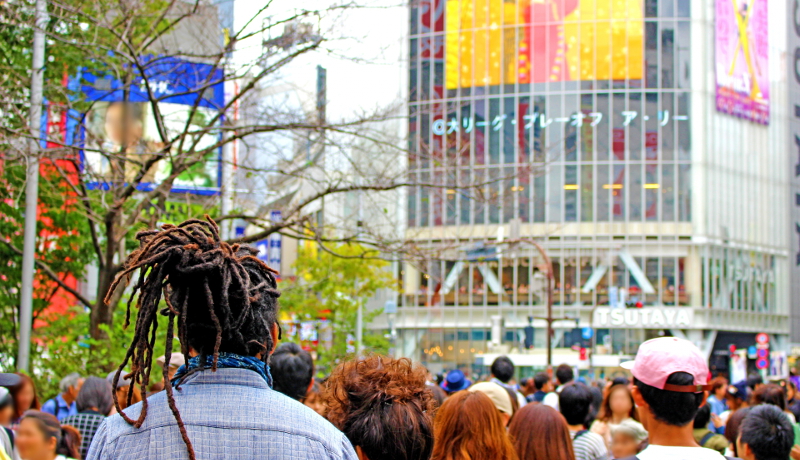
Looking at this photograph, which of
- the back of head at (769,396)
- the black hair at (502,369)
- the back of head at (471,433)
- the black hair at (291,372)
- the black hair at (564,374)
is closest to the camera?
the back of head at (471,433)

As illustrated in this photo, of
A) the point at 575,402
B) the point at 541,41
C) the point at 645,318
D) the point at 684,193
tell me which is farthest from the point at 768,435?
the point at 541,41

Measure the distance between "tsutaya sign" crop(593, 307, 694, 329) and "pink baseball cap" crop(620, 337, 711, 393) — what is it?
146 ft

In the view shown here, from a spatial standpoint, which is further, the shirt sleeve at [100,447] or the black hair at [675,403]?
the black hair at [675,403]

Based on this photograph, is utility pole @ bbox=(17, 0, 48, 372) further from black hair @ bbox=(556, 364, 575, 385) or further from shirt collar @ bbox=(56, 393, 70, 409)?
black hair @ bbox=(556, 364, 575, 385)

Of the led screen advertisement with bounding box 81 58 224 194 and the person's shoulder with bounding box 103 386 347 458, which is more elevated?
the led screen advertisement with bounding box 81 58 224 194

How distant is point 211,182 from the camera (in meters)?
21.2

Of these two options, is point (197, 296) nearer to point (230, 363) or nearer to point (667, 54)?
point (230, 363)

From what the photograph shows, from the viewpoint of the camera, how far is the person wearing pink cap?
367 cm

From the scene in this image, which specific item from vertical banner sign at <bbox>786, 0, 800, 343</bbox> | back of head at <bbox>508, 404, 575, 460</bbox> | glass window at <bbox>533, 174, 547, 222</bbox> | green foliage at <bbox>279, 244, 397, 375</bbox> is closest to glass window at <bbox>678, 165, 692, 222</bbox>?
glass window at <bbox>533, 174, 547, 222</bbox>

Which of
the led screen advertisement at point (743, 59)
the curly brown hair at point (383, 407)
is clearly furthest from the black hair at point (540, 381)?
the led screen advertisement at point (743, 59)

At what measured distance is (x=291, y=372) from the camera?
5648 millimetres

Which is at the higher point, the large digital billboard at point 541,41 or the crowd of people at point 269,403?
the large digital billboard at point 541,41

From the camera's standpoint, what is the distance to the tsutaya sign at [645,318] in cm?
4725

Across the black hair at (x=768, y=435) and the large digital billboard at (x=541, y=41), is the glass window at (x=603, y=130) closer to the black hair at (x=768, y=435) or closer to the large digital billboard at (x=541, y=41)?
the large digital billboard at (x=541, y=41)
